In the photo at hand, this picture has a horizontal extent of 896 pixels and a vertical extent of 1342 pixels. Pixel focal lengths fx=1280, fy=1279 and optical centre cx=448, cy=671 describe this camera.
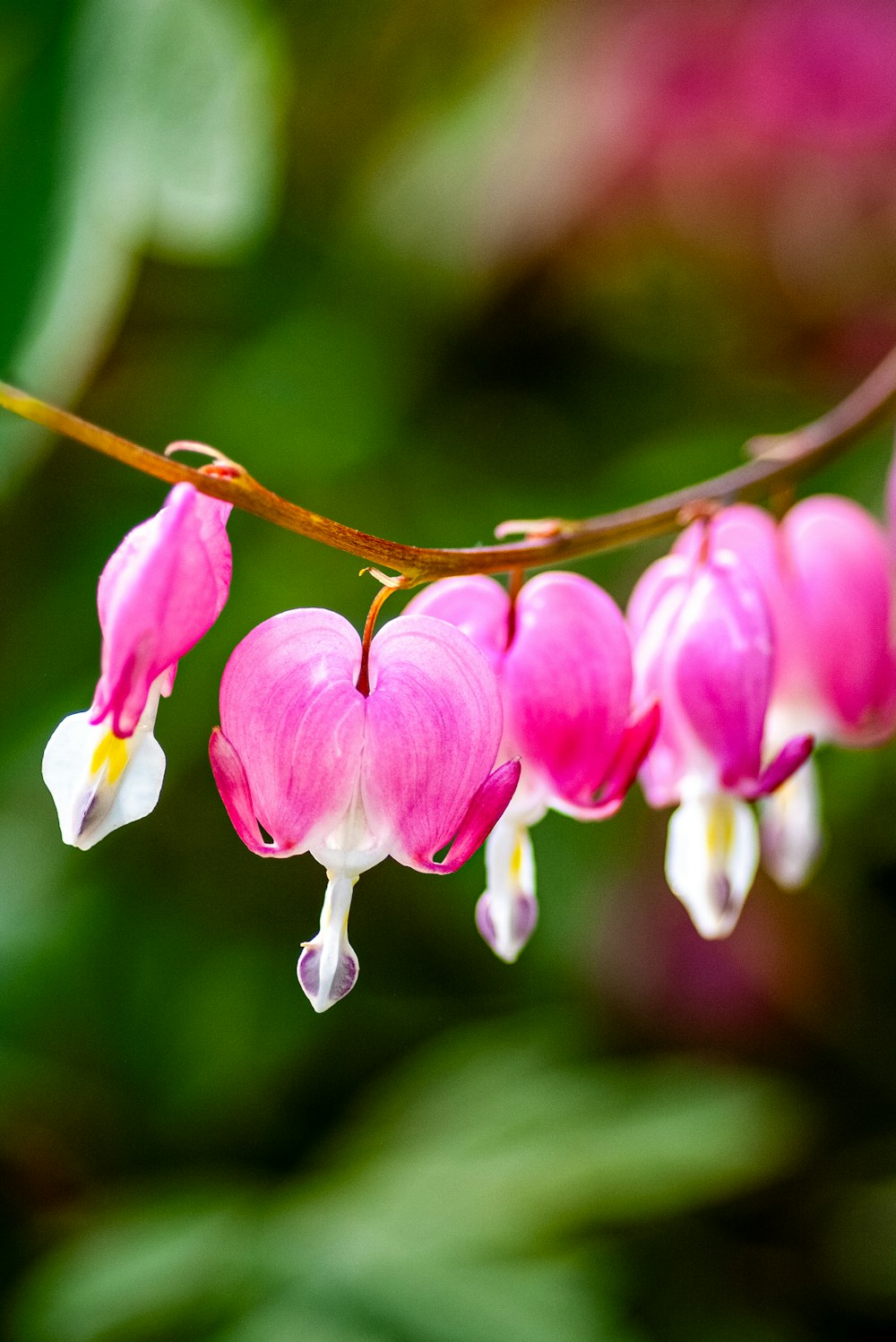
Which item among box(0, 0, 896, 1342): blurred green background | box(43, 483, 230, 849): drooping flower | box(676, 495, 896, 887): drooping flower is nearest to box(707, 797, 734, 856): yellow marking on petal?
box(676, 495, 896, 887): drooping flower

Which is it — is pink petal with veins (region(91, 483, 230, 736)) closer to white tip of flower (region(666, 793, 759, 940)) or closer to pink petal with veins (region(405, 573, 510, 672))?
pink petal with veins (region(405, 573, 510, 672))

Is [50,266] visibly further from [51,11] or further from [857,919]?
[857,919]

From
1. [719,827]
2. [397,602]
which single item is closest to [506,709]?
[719,827]

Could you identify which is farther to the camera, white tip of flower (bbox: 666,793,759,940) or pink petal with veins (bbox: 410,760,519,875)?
white tip of flower (bbox: 666,793,759,940)

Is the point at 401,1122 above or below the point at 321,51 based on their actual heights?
below

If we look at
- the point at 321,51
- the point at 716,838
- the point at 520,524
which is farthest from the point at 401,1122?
the point at 321,51

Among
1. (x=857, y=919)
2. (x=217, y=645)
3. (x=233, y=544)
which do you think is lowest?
(x=857, y=919)
